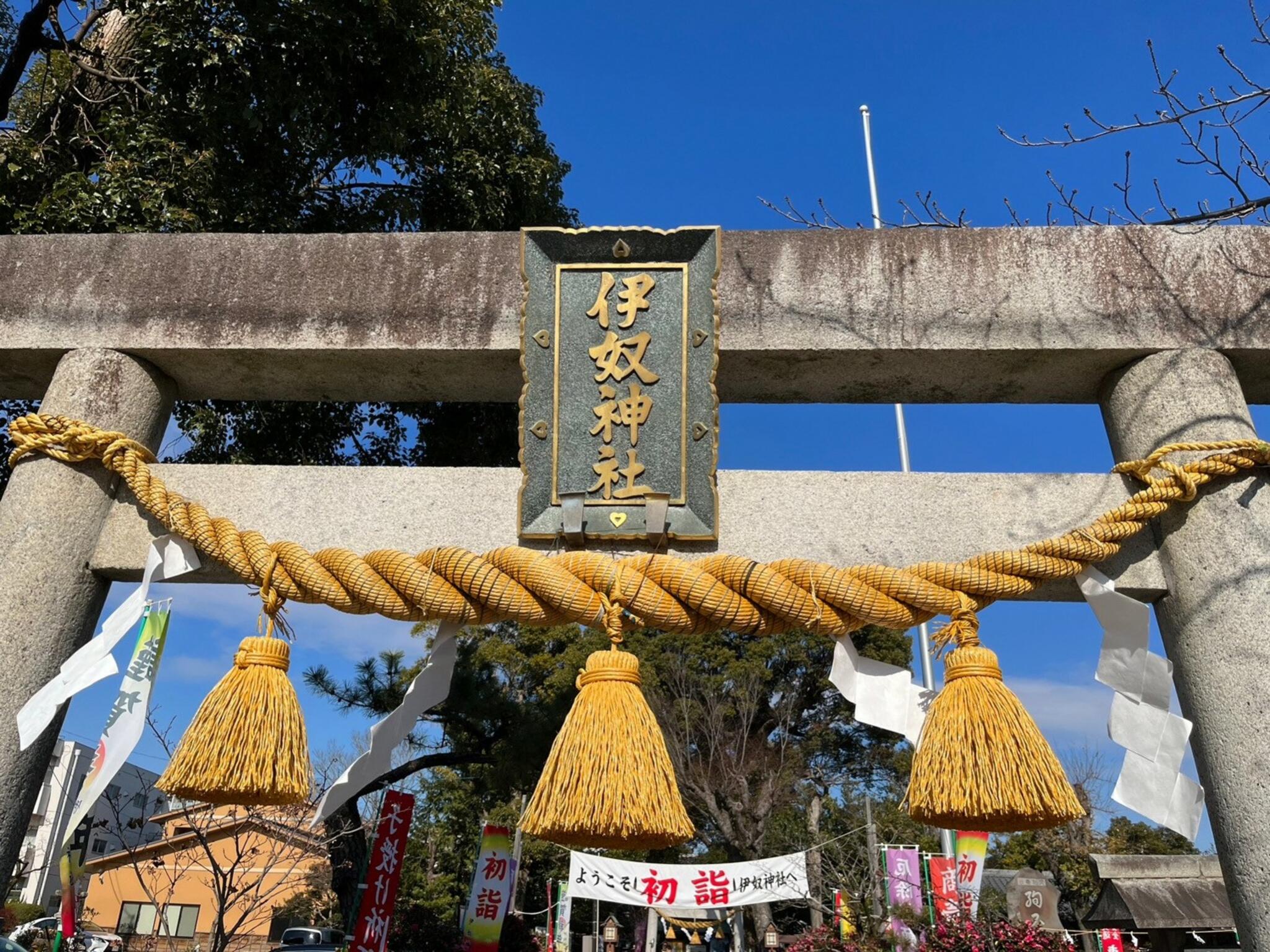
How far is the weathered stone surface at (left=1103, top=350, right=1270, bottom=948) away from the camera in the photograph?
2102 mm

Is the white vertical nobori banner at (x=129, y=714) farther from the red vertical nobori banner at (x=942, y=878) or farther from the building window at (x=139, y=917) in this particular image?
the building window at (x=139, y=917)

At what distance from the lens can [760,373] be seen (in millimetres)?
2754

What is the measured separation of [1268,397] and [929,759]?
6.07 ft

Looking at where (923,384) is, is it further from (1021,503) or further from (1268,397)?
(1268,397)

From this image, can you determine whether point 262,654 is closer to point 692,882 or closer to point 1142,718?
point 1142,718

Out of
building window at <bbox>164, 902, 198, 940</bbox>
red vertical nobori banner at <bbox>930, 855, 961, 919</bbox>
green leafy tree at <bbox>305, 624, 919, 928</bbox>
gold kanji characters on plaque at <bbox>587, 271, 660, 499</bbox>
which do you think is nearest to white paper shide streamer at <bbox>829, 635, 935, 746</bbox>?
gold kanji characters on plaque at <bbox>587, 271, 660, 499</bbox>

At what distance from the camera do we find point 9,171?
4.49 meters

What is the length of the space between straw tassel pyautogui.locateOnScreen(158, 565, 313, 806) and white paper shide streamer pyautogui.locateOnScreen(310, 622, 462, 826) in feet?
0.27

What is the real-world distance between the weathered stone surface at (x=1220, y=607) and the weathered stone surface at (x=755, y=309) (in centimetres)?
15

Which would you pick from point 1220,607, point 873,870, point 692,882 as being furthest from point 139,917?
point 1220,607

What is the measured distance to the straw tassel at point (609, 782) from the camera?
1.80 meters

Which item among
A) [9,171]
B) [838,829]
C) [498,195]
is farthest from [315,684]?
[838,829]

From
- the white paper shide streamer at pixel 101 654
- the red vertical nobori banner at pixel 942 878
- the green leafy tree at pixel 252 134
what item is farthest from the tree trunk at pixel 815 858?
the white paper shide streamer at pixel 101 654

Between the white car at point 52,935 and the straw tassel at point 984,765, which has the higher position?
the straw tassel at point 984,765
